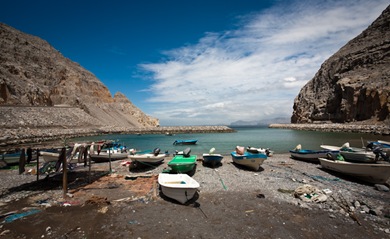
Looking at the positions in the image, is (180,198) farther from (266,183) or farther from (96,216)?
(266,183)

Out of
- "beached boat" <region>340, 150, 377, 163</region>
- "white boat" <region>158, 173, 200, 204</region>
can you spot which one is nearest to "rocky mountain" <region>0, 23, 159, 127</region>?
"white boat" <region>158, 173, 200, 204</region>

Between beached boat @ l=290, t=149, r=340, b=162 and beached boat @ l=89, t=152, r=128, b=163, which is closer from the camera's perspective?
beached boat @ l=290, t=149, r=340, b=162

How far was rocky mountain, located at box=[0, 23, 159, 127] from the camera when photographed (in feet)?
169

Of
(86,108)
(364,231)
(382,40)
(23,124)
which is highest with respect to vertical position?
(382,40)

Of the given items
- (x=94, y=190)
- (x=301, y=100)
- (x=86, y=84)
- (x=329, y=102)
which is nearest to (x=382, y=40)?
(x=329, y=102)

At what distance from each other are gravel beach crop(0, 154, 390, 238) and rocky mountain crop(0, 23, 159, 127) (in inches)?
2090

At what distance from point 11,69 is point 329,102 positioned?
111 metres

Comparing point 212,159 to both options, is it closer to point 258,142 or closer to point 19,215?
point 19,215

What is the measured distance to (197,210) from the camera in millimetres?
7543

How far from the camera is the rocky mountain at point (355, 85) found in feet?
185

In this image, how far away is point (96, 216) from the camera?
6926 millimetres

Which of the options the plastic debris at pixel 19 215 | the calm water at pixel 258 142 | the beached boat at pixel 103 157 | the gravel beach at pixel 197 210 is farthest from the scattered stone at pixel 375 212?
the beached boat at pixel 103 157

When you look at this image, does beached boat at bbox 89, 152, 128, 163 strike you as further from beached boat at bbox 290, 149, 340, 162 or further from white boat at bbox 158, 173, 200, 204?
beached boat at bbox 290, 149, 340, 162

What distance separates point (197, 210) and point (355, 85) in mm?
78481
